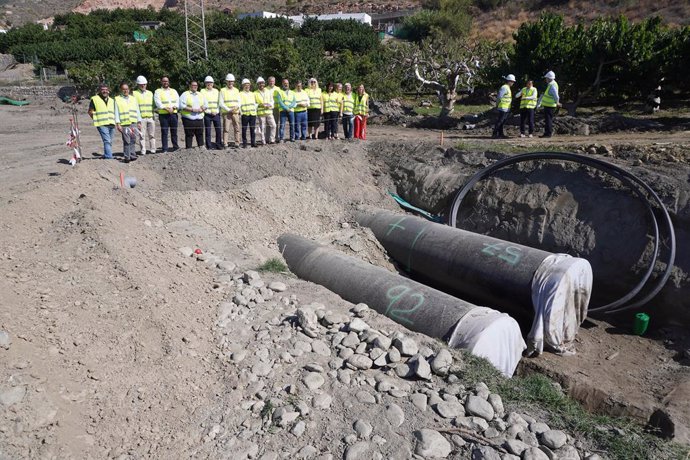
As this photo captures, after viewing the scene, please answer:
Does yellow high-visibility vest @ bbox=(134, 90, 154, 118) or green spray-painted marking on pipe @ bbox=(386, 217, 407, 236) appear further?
yellow high-visibility vest @ bbox=(134, 90, 154, 118)

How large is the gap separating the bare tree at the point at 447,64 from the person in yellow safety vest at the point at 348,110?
6176 mm

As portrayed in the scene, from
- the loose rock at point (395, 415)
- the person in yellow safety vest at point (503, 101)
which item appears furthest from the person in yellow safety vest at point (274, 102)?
the loose rock at point (395, 415)

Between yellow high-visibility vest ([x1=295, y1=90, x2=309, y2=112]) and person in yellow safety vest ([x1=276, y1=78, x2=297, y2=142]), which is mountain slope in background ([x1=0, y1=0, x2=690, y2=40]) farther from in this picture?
person in yellow safety vest ([x1=276, y1=78, x2=297, y2=142])

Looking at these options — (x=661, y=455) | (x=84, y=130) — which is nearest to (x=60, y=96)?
(x=84, y=130)

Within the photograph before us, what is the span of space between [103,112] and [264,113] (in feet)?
11.9

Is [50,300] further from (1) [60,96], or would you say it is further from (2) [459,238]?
(1) [60,96]

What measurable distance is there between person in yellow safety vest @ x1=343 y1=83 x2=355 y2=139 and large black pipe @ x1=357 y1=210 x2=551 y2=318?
4.16 m

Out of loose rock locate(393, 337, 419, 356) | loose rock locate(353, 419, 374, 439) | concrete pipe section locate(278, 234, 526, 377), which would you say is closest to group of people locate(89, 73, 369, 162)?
concrete pipe section locate(278, 234, 526, 377)

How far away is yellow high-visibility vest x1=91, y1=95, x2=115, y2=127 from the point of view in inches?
417

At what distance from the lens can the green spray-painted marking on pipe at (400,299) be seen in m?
6.98

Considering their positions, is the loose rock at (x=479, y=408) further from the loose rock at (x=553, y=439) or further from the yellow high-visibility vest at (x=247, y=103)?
the yellow high-visibility vest at (x=247, y=103)

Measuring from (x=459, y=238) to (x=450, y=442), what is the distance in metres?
5.23

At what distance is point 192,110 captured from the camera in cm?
1158

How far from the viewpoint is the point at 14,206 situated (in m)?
8.20
